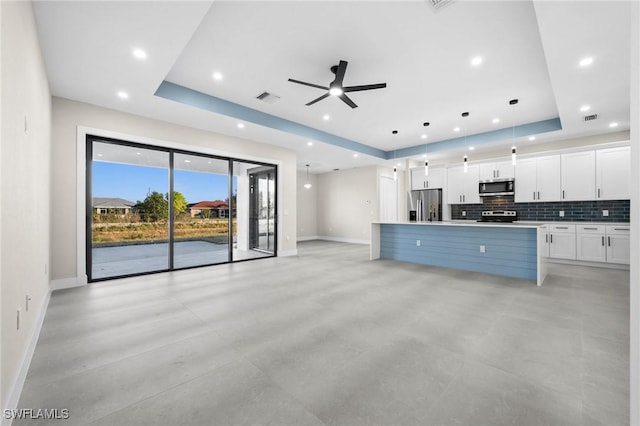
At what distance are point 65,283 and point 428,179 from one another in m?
8.34

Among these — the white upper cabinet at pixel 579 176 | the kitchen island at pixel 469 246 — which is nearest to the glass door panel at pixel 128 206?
the kitchen island at pixel 469 246

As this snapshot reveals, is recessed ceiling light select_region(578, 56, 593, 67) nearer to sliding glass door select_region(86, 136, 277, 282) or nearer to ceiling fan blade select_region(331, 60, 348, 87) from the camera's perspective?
ceiling fan blade select_region(331, 60, 348, 87)

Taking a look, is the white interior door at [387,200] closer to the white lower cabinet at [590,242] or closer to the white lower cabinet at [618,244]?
the white lower cabinet at [590,242]

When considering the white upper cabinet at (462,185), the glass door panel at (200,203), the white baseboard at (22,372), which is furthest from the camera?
the white upper cabinet at (462,185)

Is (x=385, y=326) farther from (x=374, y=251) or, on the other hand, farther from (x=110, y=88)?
(x=110, y=88)

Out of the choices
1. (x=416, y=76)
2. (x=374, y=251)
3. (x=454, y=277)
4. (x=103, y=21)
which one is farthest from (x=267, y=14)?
(x=374, y=251)

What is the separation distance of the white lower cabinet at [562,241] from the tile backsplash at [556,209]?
56cm

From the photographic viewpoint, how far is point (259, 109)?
5.21 meters

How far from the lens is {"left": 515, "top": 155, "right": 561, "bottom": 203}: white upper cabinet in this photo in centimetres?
625

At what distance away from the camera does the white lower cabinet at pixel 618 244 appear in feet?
17.4

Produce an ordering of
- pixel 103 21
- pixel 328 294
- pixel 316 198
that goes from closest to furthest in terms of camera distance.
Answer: pixel 103 21 < pixel 328 294 < pixel 316 198

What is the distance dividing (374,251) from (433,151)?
11.1 ft

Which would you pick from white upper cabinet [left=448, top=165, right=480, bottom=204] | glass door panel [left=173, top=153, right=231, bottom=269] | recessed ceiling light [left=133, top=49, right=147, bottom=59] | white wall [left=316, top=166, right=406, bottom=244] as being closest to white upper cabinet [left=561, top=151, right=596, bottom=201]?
white upper cabinet [left=448, top=165, right=480, bottom=204]

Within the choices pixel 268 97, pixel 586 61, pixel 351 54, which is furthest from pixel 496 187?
pixel 268 97
